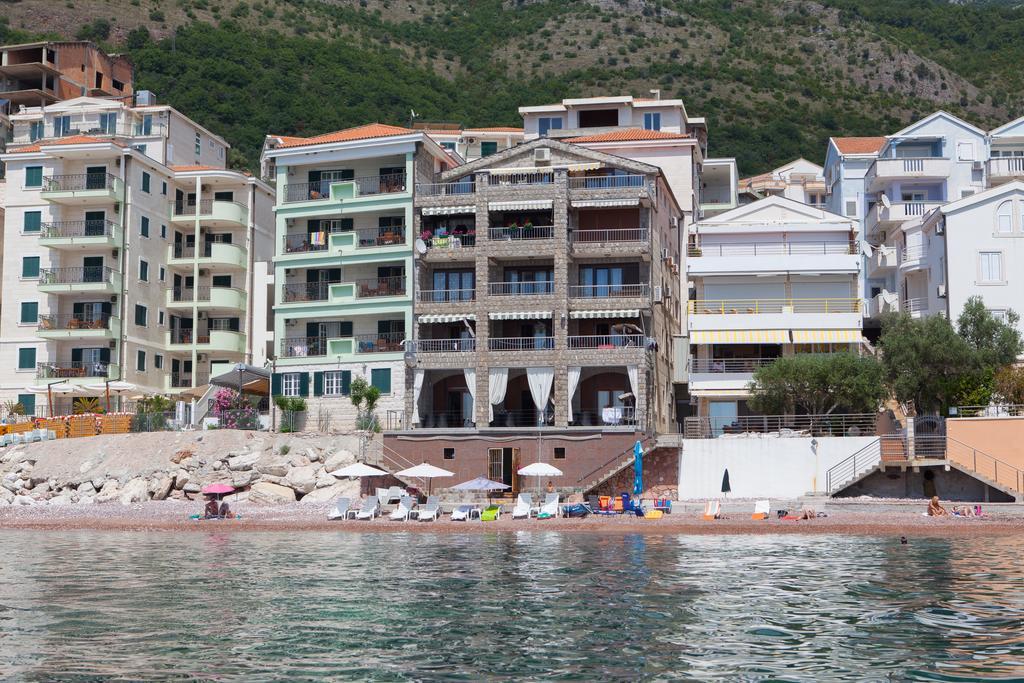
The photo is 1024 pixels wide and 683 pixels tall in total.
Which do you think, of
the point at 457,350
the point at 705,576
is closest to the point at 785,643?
the point at 705,576

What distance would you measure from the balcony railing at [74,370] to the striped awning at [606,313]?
2744 cm

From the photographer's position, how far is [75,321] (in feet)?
235

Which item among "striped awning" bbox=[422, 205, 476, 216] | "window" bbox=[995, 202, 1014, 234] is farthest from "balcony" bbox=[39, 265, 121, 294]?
"window" bbox=[995, 202, 1014, 234]

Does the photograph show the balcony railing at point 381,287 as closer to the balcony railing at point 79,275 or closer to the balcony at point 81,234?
the balcony railing at point 79,275

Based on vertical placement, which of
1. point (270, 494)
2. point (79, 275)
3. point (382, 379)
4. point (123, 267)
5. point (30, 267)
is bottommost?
point (270, 494)

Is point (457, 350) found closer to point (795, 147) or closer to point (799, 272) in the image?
point (799, 272)

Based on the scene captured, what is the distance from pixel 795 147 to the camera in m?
123

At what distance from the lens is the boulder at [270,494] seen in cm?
5469

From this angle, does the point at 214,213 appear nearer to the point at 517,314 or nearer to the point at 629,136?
the point at 517,314

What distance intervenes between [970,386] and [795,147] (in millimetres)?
71243

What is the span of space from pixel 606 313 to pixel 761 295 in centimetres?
878

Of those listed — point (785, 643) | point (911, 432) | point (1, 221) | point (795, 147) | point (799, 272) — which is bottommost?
point (785, 643)

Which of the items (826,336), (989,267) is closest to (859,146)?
(989,267)

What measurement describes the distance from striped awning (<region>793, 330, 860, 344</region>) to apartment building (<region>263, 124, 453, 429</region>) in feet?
63.2
